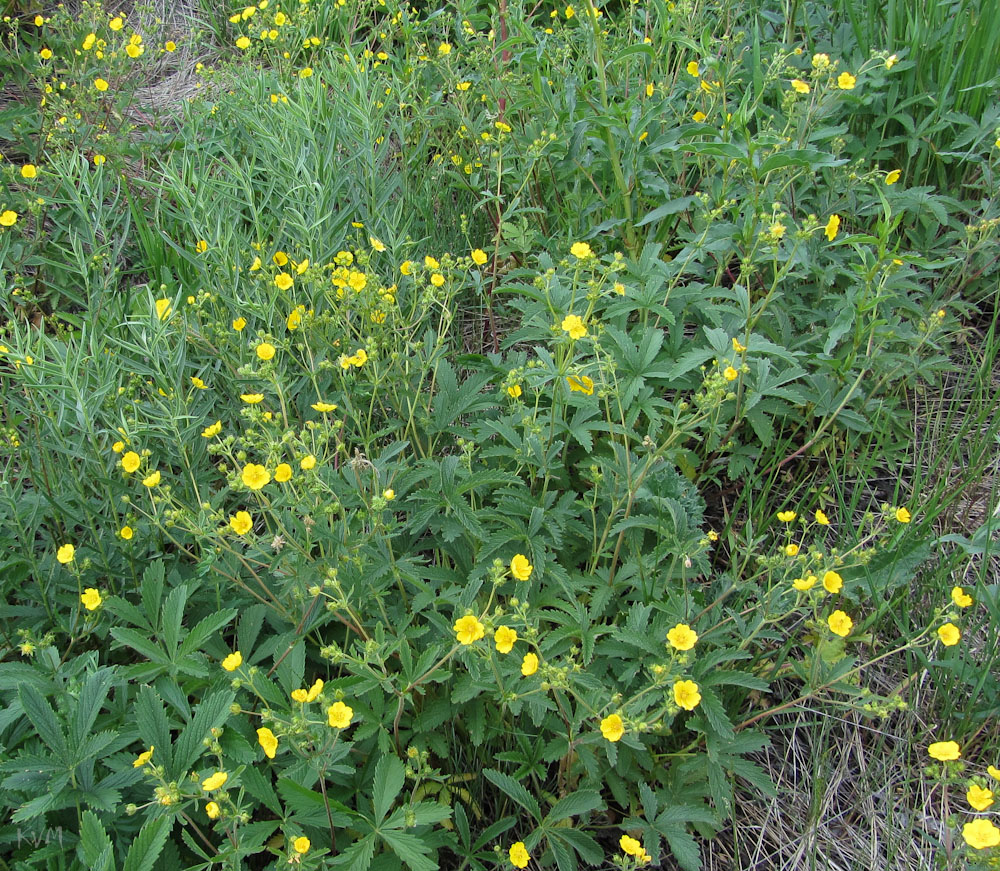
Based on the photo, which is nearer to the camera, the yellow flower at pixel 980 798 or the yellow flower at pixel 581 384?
the yellow flower at pixel 980 798

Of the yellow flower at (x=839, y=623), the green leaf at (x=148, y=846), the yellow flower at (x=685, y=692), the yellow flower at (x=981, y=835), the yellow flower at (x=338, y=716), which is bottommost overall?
the yellow flower at (x=981, y=835)

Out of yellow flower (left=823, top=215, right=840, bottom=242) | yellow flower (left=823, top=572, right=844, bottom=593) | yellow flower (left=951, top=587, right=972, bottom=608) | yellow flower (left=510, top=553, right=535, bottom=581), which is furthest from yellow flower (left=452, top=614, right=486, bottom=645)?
yellow flower (left=823, top=215, right=840, bottom=242)

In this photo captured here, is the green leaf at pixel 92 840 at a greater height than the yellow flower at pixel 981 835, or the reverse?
the green leaf at pixel 92 840

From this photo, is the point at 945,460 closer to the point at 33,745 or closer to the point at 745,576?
the point at 745,576

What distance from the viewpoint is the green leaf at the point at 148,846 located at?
4.48 ft

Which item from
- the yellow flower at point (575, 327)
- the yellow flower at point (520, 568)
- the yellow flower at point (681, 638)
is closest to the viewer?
the yellow flower at point (681, 638)

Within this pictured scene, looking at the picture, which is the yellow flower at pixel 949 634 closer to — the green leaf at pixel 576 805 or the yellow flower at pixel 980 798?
the yellow flower at pixel 980 798

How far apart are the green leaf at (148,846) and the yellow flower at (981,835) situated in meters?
1.42

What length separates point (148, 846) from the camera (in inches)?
54.5

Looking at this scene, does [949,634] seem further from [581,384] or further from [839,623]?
[581,384]

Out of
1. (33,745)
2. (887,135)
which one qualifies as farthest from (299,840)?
(887,135)

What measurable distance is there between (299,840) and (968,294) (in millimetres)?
2682

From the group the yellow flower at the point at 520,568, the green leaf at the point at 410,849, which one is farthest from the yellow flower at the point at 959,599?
the green leaf at the point at 410,849

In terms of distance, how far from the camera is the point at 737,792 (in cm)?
191
